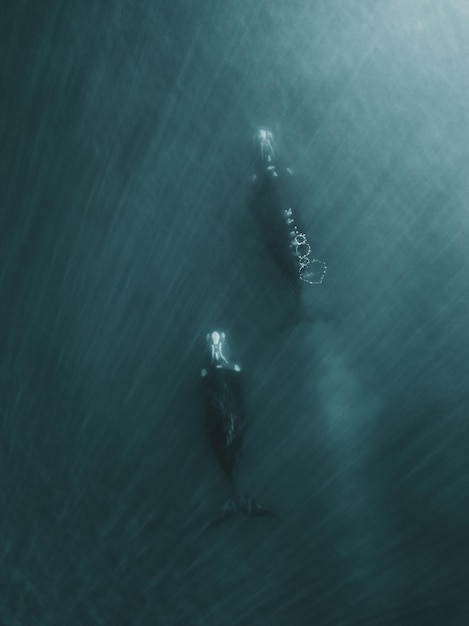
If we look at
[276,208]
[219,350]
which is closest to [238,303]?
[219,350]

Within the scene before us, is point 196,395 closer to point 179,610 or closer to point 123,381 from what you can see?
point 123,381

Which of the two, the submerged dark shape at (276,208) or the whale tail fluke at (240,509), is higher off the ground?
the submerged dark shape at (276,208)

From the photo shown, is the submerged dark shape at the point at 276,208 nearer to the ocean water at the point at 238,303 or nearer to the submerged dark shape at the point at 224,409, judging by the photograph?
the ocean water at the point at 238,303

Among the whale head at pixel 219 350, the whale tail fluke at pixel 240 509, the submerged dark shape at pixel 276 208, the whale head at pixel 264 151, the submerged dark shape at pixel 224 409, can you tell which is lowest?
the whale tail fluke at pixel 240 509

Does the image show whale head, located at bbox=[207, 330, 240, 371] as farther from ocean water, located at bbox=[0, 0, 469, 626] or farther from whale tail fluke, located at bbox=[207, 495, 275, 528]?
whale tail fluke, located at bbox=[207, 495, 275, 528]

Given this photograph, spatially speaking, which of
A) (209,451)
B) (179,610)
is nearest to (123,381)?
(209,451)

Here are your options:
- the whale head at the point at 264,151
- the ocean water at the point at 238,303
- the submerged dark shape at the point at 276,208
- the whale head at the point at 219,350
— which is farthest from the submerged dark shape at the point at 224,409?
the whale head at the point at 264,151
